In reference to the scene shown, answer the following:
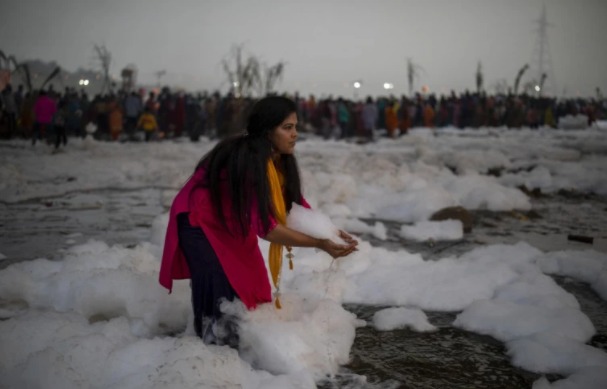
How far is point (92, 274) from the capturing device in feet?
11.4

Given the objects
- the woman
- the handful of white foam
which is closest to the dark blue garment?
the woman

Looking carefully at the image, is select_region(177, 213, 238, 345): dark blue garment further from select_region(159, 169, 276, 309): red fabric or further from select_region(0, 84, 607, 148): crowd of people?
select_region(0, 84, 607, 148): crowd of people

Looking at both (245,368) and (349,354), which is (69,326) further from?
(349,354)

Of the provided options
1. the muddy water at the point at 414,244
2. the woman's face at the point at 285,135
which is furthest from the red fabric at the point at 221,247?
the muddy water at the point at 414,244

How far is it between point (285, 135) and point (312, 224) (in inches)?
17.1

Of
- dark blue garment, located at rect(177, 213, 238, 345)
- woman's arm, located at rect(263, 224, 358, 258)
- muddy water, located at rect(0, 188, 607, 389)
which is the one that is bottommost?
muddy water, located at rect(0, 188, 607, 389)

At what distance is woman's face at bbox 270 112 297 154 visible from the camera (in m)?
2.63

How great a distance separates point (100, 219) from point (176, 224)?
164 inches

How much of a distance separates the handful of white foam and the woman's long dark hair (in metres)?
0.23

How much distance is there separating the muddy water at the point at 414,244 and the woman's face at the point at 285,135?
110 cm

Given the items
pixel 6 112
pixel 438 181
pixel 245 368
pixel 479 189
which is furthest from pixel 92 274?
pixel 6 112

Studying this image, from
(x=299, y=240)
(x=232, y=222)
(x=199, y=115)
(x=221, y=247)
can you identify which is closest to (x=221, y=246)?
(x=221, y=247)

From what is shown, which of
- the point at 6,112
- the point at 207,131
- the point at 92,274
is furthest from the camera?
the point at 207,131

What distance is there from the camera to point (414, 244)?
18.0 feet
